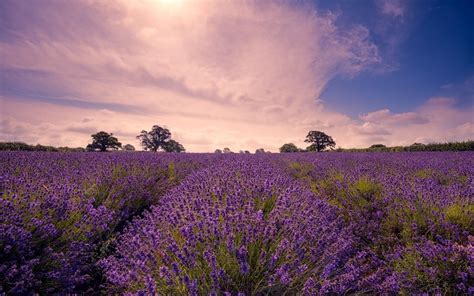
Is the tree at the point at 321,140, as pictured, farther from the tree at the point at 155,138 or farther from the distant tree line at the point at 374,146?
the tree at the point at 155,138

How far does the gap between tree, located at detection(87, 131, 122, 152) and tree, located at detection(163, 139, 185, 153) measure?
8.14m

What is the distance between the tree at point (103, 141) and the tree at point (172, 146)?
26.7ft

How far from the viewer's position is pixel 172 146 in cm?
4556

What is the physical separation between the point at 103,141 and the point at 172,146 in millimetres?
12061

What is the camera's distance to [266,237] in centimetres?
174

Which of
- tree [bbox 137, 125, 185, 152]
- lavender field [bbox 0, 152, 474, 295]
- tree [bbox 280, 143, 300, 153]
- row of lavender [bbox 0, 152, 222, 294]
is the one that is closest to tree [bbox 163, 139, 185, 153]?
tree [bbox 137, 125, 185, 152]

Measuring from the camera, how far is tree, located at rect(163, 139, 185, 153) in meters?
44.6

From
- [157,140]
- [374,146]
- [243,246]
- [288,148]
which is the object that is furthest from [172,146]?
[243,246]

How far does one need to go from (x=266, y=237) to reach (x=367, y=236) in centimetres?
151

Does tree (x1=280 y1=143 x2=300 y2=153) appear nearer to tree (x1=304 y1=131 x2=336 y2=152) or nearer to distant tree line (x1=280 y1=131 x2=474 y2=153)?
distant tree line (x1=280 y1=131 x2=474 y2=153)

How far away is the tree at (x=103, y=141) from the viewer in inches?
1372

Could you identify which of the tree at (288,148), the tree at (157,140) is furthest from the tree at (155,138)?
the tree at (288,148)

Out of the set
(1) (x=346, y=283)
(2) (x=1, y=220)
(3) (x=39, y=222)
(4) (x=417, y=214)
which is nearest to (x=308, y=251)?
(1) (x=346, y=283)

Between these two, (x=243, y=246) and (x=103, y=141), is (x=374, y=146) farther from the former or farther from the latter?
(x=103, y=141)
